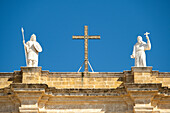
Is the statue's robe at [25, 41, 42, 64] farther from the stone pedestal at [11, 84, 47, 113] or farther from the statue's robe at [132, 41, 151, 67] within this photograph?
the statue's robe at [132, 41, 151, 67]

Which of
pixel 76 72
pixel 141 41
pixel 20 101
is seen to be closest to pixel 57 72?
pixel 76 72

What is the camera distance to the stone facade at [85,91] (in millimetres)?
19719

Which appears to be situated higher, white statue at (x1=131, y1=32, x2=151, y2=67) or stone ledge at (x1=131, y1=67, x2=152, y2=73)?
white statue at (x1=131, y1=32, x2=151, y2=67)

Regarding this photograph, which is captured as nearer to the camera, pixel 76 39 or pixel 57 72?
pixel 57 72

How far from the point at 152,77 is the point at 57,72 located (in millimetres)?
3680

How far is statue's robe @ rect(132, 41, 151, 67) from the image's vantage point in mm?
20922

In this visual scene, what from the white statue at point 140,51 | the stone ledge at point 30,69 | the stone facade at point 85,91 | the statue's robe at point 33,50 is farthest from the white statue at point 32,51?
the white statue at point 140,51

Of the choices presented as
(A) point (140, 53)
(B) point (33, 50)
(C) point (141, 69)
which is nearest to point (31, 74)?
(B) point (33, 50)

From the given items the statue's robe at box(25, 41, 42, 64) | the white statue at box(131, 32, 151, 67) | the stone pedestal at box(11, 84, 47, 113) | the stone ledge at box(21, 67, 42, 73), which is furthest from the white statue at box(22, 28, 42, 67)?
the white statue at box(131, 32, 151, 67)

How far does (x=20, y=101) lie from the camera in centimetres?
1980

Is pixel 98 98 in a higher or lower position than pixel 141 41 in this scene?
lower

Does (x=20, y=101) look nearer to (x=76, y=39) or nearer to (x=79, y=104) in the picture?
(x=79, y=104)

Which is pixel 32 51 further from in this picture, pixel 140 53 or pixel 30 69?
pixel 140 53

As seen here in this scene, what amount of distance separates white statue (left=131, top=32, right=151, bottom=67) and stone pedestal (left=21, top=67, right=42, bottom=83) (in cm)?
378
